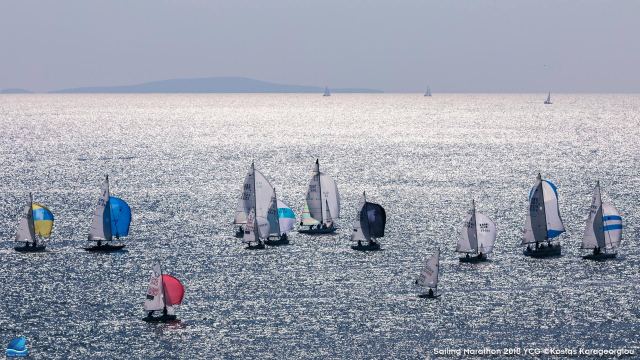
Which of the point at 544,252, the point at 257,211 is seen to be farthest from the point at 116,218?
the point at 544,252

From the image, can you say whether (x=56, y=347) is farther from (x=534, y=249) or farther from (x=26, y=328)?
(x=534, y=249)

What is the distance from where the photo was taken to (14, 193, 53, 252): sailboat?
114625 mm

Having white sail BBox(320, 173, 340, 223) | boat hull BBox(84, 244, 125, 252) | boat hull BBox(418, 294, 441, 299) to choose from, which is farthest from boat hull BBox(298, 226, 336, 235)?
boat hull BBox(418, 294, 441, 299)

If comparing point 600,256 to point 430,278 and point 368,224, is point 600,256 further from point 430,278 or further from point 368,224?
point 368,224

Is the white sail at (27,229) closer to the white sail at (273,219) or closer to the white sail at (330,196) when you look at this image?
the white sail at (273,219)

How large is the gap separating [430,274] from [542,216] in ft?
83.8

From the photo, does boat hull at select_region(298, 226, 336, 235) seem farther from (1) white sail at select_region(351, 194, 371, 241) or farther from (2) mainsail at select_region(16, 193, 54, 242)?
(2) mainsail at select_region(16, 193, 54, 242)

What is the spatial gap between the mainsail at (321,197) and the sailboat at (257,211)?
25.4 ft

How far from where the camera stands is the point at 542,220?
115 meters

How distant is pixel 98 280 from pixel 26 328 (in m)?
16.7

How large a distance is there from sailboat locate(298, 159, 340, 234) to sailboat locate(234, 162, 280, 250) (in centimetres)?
767

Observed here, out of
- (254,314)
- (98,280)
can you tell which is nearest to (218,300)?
(254,314)

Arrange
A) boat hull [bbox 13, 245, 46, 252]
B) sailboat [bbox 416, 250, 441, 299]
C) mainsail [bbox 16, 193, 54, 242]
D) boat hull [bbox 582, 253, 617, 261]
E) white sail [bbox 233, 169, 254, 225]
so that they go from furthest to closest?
1. white sail [bbox 233, 169, 254, 225]
2. mainsail [bbox 16, 193, 54, 242]
3. boat hull [bbox 13, 245, 46, 252]
4. boat hull [bbox 582, 253, 617, 261]
5. sailboat [bbox 416, 250, 441, 299]

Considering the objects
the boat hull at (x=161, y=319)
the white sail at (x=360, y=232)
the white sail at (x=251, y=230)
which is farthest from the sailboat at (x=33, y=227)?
the white sail at (x=360, y=232)
